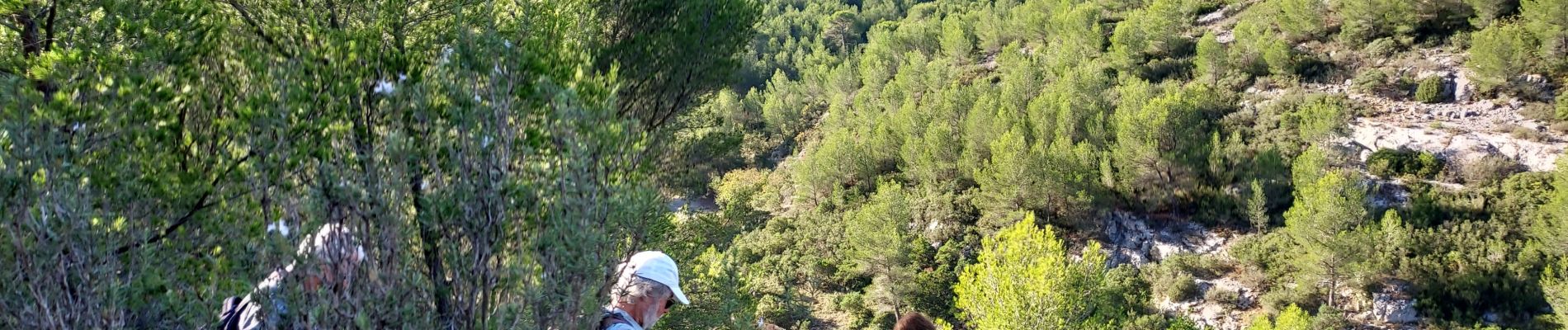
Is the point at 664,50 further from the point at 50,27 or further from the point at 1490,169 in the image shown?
the point at 1490,169

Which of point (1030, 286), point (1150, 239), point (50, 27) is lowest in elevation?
point (1150, 239)

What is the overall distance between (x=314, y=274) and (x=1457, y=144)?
93.9 ft

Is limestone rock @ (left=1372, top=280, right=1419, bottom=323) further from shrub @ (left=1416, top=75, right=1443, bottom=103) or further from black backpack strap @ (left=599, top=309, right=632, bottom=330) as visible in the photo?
black backpack strap @ (left=599, top=309, right=632, bottom=330)

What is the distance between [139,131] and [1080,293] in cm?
1281

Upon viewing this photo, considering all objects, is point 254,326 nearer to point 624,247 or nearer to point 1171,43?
point 624,247

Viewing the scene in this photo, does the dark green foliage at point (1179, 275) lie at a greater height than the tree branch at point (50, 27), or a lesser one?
lesser

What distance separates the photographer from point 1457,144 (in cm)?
2108

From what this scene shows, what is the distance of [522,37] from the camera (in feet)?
10.3

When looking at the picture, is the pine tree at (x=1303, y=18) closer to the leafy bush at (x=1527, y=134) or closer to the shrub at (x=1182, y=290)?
the leafy bush at (x=1527, y=134)

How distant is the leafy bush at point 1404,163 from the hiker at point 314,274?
2675cm

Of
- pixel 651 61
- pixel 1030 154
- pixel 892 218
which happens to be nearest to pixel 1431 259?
pixel 1030 154

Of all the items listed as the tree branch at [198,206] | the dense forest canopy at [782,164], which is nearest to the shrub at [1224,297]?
the dense forest canopy at [782,164]

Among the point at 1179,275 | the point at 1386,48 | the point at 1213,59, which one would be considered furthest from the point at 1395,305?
the point at 1213,59

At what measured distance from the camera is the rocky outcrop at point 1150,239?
2245 centimetres
